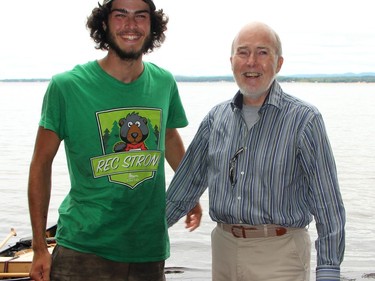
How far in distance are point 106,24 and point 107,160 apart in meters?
0.92

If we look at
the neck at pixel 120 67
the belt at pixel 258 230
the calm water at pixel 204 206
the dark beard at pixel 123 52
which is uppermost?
the dark beard at pixel 123 52

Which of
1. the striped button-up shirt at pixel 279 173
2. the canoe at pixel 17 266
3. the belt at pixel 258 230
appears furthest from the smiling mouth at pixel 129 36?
the canoe at pixel 17 266

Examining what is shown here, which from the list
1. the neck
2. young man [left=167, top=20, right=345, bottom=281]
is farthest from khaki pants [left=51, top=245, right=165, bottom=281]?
the neck

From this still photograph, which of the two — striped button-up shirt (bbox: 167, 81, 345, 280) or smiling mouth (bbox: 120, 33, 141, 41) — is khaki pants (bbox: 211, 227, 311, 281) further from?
smiling mouth (bbox: 120, 33, 141, 41)

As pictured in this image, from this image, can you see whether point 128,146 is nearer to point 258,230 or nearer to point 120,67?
point 120,67

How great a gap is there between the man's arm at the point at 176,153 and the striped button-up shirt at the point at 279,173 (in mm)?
583

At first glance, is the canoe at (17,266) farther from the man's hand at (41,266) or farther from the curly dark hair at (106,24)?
the curly dark hair at (106,24)

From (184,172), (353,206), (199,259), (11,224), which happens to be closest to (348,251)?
(199,259)

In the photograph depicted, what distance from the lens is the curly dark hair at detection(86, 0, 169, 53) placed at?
4.66m

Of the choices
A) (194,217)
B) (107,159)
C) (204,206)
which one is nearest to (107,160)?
(107,159)

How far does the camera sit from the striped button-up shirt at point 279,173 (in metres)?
4.21

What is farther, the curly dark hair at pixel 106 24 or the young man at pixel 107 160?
the curly dark hair at pixel 106 24

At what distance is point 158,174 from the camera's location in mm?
4645

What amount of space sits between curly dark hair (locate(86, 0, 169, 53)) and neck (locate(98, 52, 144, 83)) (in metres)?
0.16
